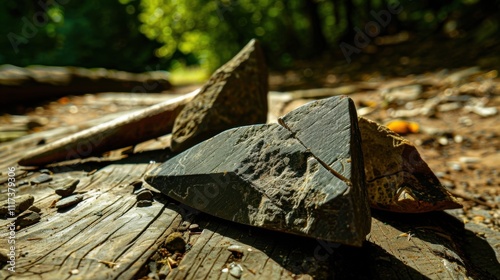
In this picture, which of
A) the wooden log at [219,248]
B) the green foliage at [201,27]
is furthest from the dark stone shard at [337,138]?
the green foliage at [201,27]

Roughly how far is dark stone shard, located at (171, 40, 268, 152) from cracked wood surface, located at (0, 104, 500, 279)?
2.13ft

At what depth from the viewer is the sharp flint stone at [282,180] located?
155cm

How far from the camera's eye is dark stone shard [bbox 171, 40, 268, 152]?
9.07 feet

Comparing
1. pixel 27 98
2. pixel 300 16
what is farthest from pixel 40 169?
pixel 300 16

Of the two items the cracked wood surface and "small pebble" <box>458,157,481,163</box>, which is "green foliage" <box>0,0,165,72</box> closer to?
the cracked wood surface

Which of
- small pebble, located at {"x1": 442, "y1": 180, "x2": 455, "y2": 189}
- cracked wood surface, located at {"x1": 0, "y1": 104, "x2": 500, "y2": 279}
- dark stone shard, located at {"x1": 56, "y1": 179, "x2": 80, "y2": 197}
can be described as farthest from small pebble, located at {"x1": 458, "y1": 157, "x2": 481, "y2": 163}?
dark stone shard, located at {"x1": 56, "y1": 179, "x2": 80, "y2": 197}

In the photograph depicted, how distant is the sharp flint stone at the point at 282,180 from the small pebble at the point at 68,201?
0.38 m

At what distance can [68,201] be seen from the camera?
2123 mm

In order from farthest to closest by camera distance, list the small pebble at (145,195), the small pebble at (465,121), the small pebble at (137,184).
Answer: the small pebble at (465,121) < the small pebble at (137,184) < the small pebble at (145,195)

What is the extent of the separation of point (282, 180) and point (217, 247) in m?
0.38

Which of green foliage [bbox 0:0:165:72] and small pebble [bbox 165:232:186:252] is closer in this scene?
small pebble [bbox 165:232:186:252]

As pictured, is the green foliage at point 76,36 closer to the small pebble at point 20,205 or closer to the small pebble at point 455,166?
the small pebble at point 20,205

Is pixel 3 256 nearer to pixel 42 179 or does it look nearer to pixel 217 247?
pixel 217 247

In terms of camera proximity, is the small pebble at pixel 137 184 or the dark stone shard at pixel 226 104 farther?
the dark stone shard at pixel 226 104
